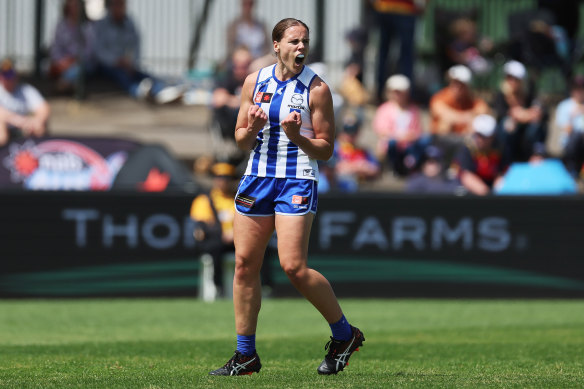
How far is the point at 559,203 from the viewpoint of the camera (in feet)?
46.7

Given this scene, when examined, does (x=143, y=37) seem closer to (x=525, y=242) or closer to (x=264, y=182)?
(x=525, y=242)

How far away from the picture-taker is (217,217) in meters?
13.7

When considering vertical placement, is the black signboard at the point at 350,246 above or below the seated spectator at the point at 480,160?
below

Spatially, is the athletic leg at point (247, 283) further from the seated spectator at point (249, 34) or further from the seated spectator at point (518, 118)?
the seated spectator at point (249, 34)

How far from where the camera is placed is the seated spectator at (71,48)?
19047mm

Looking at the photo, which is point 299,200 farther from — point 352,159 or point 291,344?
point 352,159

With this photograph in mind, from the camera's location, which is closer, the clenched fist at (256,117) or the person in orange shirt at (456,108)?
the clenched fist at (256,117)

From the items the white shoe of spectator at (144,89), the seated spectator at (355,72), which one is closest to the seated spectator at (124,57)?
the white shoe of spectator at (144,89)

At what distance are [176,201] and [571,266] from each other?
4.80 metres

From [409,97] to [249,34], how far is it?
9.71 ft

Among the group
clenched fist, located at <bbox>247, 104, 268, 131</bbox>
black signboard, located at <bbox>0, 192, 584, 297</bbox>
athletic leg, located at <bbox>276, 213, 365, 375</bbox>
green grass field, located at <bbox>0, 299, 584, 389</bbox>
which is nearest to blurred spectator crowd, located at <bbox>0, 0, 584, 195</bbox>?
black signboard, located at <bbox>0, 192, 584, 297</bbox>

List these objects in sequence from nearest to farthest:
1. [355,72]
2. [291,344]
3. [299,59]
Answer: [299,59], [291,344], [355,72]

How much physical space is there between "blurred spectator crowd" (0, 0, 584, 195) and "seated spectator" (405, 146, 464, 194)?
0.05ft

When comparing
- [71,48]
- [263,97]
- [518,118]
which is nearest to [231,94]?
[518,118]
